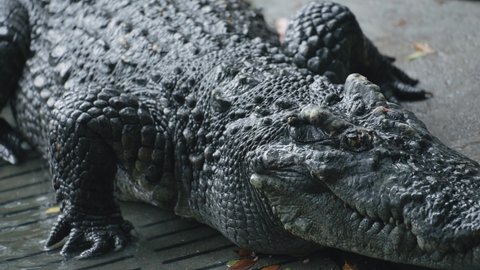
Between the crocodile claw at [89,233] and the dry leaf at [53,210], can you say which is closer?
the crocodile claw at [89,233]

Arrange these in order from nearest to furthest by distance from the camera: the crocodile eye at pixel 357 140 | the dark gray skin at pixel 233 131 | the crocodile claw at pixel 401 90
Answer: the dark gray skin at pixel 233 131
the crocodile eye at pixel 357 140
the crocodile claw at pixel 401 90

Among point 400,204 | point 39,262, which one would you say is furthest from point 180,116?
point 400,204

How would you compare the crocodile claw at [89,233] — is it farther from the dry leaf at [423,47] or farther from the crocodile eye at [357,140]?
the dry leaf at [423,47]

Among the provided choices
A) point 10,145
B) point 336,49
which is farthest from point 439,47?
point 10,145

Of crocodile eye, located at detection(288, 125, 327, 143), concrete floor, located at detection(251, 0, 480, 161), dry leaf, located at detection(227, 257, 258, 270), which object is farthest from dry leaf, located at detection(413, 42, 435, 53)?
crocodile eye, located at detection(288, 125, 327, 143)

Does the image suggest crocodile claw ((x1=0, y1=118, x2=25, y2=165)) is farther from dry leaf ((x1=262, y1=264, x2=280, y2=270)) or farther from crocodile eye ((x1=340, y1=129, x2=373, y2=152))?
crocodile eye ((x1=340, y1=129, x2=373, y2=152))

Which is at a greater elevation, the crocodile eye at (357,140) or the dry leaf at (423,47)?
the dry leaf at (423,47)

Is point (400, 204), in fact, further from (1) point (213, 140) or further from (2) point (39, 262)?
(2) point (39, 262)

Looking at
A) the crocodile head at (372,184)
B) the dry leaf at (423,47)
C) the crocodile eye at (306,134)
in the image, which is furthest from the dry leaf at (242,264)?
the dry leaf at (423,47)
